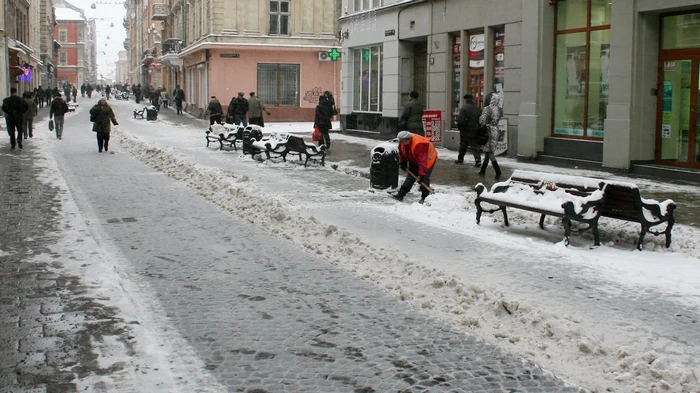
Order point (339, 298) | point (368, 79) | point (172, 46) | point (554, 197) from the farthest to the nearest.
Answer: point (172, 46) < point (368, 79) < point (554, 197) < point (339, 298)

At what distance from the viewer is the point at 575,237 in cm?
988

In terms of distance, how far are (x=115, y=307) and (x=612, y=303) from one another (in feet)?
13.2

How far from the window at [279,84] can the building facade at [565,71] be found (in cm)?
1740

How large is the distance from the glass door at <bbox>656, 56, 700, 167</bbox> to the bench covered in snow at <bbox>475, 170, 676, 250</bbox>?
20.8ft

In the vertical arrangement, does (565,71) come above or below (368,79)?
below

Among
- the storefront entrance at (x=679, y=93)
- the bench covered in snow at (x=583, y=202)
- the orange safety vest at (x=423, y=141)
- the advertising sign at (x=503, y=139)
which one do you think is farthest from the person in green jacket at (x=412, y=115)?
the bench covered in snow at (x=583, y=202)

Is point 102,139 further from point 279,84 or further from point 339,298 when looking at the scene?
point 279,84

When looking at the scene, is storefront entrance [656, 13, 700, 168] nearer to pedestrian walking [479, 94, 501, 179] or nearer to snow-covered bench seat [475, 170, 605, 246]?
pedestrian walking [479, 94, 501, 179]

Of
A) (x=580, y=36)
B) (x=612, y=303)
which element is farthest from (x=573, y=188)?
(x=580, y=36)

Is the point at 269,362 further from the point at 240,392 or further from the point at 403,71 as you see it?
the point at 403,71

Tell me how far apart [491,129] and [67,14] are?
127 metres

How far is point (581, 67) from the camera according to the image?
1823cm

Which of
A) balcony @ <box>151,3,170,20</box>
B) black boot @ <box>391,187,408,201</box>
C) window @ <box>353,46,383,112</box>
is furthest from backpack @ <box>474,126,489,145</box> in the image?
balcony @ <box>151,3,170,20</box>

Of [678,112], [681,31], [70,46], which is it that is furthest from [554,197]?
[70,46]
